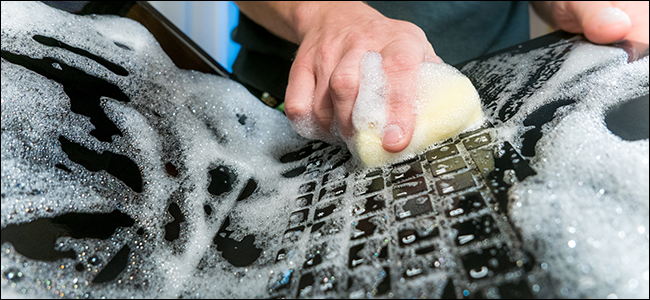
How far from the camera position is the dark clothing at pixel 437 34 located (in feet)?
1.86

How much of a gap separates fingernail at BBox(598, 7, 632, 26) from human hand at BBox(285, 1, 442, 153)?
0.83ft

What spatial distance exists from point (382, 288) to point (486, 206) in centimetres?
9

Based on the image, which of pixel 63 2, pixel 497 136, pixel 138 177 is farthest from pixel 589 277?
pixel 63 2

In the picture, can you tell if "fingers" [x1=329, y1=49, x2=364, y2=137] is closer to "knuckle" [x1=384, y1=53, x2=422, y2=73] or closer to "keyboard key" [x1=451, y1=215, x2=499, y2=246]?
"knuckle" [x1=384, y1=53, x2=422, y2=73]

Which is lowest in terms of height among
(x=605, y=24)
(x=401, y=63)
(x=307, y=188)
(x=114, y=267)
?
(x=114, y=267)

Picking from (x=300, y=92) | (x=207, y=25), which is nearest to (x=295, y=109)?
(x=300, y=92)

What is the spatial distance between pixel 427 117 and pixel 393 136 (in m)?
0.04

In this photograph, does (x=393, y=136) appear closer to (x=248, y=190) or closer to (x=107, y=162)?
(x=248, y=190)

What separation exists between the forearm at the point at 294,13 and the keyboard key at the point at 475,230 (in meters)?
0.36

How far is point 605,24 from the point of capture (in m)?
0.48

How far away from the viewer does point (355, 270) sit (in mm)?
242

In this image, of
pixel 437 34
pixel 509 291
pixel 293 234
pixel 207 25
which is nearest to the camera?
pixel 509 291

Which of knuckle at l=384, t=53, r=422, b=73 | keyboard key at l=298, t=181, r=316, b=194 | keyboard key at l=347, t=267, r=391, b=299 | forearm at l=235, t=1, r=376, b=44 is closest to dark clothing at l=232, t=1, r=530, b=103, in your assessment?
forearm at l=235, t=1, r=376, b=44

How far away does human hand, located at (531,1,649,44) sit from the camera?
0.48 metres
